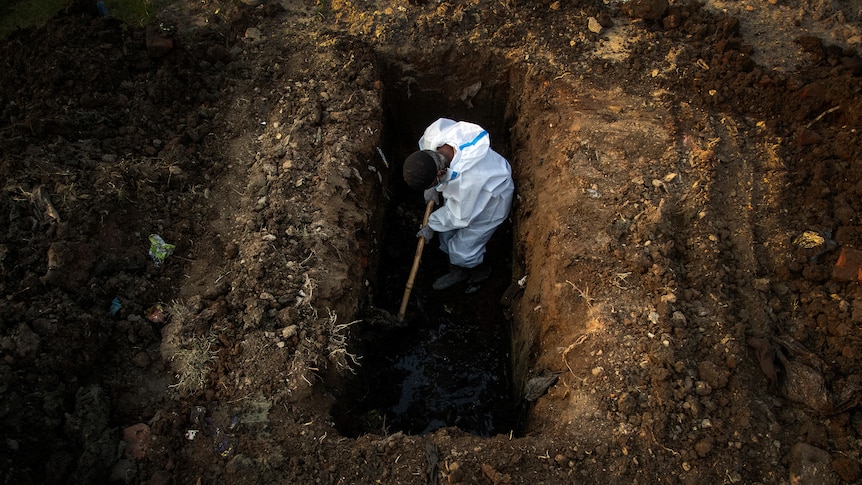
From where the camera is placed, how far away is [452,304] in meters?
4.89

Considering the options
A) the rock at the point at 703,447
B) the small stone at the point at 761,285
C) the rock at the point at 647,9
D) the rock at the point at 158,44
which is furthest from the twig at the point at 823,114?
the rock at the point at 158,44

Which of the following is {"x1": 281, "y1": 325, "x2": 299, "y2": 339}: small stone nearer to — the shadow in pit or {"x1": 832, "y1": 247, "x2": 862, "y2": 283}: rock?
the shadow in pit

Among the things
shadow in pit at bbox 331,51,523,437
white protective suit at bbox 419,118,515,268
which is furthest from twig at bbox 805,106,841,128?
shadow in pit at bbox 331,51,523,437

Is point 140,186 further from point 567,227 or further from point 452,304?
point 567,227

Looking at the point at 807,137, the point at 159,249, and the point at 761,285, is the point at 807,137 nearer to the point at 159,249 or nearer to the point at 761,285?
the point at 761,285

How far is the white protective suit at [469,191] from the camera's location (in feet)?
13.6

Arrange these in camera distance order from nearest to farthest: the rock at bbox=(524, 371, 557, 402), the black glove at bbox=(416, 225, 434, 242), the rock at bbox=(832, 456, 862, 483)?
the rock at bbox=(832, 456, 862, 483)
the rock at bbox=(524, 371, 557, 402)
the black glove at bbox=(416, 225, 434, 242)

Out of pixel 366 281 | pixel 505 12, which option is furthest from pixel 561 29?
pixel 366 281

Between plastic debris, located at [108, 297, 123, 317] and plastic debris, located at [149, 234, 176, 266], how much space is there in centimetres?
37

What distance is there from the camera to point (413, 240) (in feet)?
17.0

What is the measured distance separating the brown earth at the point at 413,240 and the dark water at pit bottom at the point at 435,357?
49 millimetres

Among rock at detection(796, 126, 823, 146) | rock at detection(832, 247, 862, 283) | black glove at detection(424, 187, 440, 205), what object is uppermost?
rock at detection(796, 126, 823, 146)

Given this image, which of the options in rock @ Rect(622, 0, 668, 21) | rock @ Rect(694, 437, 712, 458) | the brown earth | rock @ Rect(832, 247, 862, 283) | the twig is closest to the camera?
rock @ Rect(694, 437, 712, 458)

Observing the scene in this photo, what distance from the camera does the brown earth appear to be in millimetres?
3006
